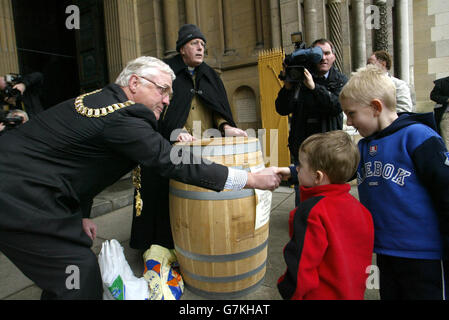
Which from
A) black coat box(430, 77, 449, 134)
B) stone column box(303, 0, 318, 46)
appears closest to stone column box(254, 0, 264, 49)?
stone column box(303, 0, 318, 46)

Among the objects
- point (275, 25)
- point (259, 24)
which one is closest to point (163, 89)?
point (275, 25)

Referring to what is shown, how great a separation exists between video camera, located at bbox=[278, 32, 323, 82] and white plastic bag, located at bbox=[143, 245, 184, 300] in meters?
1.67

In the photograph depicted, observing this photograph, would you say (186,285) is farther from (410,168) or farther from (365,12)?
(365,12)

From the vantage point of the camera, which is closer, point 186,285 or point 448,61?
point 186,285

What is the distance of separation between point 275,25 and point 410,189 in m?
5.22

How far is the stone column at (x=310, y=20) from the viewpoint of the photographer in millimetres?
5445

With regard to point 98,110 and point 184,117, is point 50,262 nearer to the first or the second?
point 98,110

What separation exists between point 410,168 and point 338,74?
1481mm

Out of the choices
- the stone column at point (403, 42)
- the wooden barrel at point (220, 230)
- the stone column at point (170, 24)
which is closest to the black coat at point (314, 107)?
the wooden barrel at point (220, 230)

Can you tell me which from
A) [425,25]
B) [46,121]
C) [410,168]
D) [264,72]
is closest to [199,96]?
[46,121]

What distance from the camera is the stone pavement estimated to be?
6.64 feet

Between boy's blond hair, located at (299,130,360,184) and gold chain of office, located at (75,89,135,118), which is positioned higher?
gold chain of office, located at (75,89,135,118)

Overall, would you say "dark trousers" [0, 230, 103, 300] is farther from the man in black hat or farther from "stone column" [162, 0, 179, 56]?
"stone column" [162, 0, 179, 56]

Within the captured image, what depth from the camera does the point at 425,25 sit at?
8227 mm
